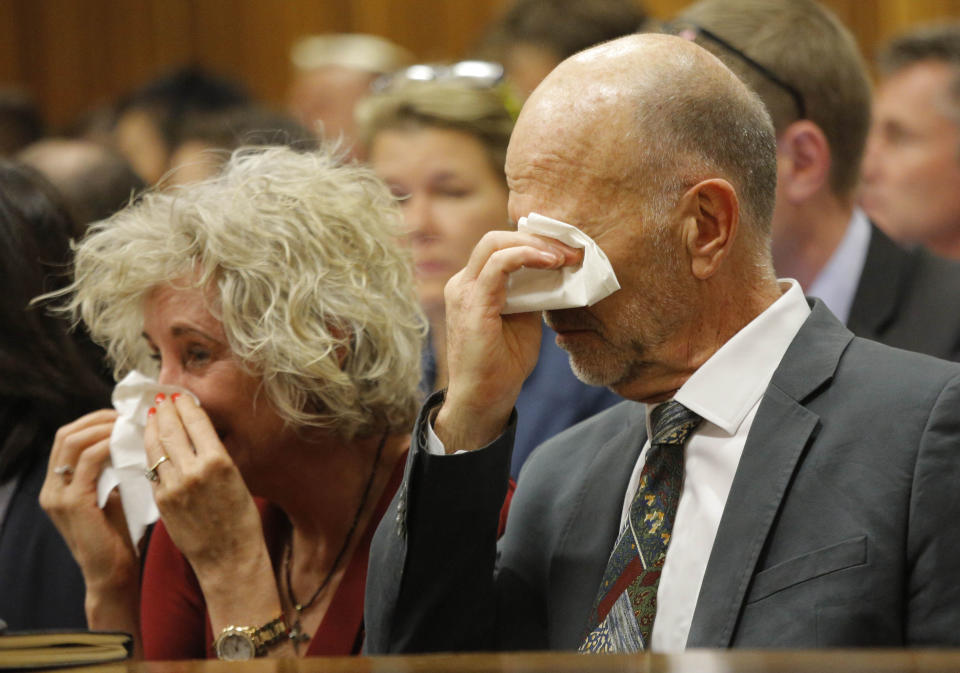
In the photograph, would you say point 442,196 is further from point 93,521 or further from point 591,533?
point 591,533

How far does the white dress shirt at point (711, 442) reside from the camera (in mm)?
1574

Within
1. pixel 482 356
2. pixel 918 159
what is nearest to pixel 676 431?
pixel 482 356

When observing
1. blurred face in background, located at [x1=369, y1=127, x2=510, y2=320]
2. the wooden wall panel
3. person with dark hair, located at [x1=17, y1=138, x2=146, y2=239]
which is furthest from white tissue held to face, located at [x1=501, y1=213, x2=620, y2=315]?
the wooden wall panel

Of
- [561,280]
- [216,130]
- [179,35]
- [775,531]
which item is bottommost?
[179,35]

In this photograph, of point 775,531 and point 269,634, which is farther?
point 269,634

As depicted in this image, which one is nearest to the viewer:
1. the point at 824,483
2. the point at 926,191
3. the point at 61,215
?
the point at 824,483

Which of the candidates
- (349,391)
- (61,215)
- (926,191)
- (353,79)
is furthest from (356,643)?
(353,79)

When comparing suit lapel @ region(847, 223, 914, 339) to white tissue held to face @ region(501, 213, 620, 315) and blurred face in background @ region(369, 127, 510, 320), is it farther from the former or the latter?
white tissue held to face @ region(501, 213, 620, 315)

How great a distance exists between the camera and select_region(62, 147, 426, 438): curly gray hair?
2.09 meters

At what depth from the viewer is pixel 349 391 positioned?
2119mm

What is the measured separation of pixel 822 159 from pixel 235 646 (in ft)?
5.21

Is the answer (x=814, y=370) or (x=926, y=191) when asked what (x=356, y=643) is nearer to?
(x=814, y=370)

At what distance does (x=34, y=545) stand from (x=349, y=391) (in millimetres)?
733

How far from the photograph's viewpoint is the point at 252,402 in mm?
2119
